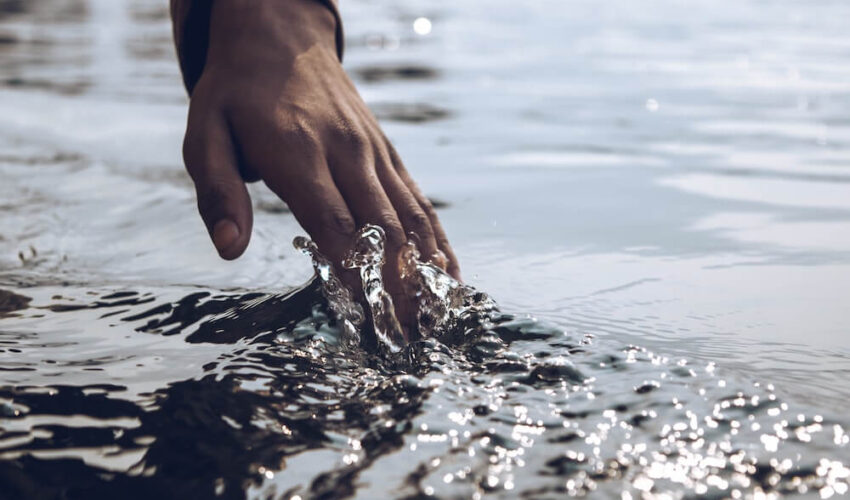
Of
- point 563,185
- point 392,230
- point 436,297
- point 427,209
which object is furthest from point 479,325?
point 563,185

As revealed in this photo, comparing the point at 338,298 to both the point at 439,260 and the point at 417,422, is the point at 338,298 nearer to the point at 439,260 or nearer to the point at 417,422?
the point at 439,260

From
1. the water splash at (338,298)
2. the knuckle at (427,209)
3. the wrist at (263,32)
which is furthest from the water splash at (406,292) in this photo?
the wrist at (263,32)

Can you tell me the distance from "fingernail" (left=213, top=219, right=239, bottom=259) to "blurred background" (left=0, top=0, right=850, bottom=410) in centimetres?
46

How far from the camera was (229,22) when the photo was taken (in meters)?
1.86

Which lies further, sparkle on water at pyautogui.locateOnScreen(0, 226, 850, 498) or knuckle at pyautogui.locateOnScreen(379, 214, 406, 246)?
knuckle at pyautogui.locateOnScreen(379, 214, 406, 246)

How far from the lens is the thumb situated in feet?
5.11

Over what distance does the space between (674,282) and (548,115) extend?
260cm

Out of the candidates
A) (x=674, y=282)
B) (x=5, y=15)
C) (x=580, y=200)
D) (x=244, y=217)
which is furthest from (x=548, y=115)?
(x=5, y=15)

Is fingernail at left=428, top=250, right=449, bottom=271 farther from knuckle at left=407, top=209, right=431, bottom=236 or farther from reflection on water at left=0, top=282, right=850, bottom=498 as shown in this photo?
reflection on water at left=0, top=282, right=850, bottom=498

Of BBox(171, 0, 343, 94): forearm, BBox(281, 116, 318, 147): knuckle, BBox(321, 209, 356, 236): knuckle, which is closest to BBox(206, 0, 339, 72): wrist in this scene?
BBox(171, 0, 343, 94): forearm

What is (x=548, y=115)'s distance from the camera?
4.62 meters

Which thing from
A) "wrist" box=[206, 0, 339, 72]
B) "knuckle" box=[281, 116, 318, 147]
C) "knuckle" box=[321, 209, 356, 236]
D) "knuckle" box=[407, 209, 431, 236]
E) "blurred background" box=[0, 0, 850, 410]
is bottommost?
"blurred background" box=[0, 0, 850, 410]

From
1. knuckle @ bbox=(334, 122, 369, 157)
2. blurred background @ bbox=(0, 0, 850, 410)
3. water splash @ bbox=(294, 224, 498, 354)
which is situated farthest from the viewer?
blurred background @ bbox=(0, 0, 850, 410)

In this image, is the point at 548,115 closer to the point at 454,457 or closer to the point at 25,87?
the point at 25,87
